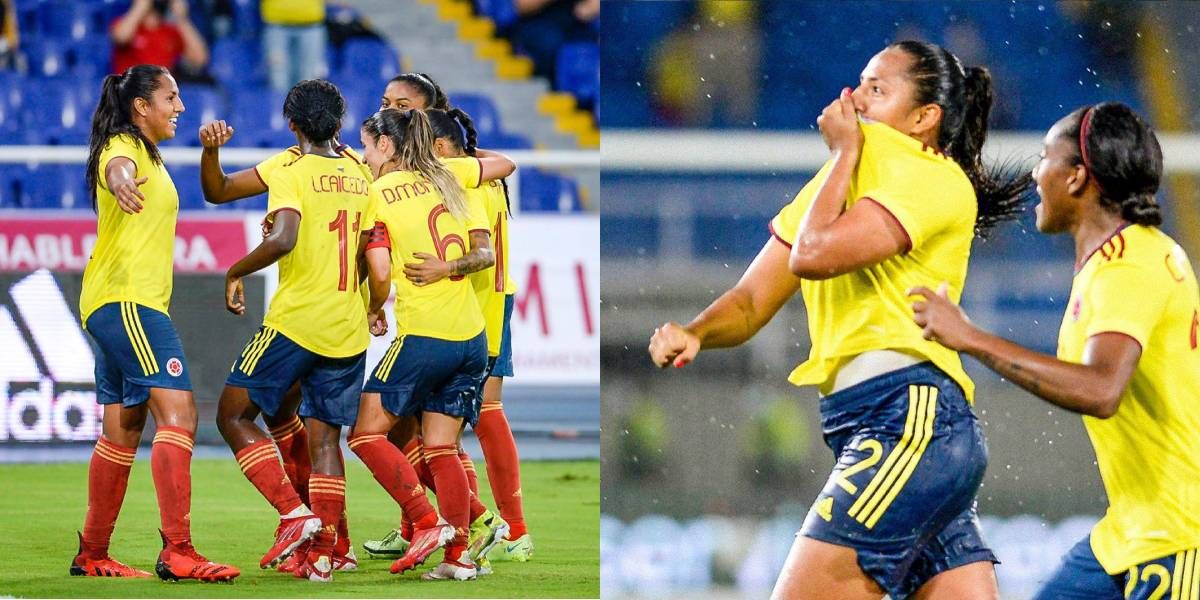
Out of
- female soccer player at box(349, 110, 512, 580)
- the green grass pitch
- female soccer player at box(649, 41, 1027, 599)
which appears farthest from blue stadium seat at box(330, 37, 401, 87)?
female soccer player at box(649, 41, 1027, 599)

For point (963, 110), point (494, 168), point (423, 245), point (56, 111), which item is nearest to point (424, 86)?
point (494, 168)

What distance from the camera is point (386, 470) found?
17.8 feet

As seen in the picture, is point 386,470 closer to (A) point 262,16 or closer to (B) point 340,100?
(B) point 340,100

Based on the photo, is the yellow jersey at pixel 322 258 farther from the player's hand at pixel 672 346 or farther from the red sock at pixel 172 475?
the player's hand at pixel 672 346

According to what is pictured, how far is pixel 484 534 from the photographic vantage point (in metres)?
5.66

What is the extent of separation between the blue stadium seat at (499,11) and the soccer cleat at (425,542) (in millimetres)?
9042

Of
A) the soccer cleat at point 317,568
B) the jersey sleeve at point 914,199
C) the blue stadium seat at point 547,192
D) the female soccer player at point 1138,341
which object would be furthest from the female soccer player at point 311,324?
the blue stadium seat at point 547,192

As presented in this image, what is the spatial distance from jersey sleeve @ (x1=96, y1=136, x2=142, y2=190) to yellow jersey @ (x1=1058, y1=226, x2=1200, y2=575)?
3338 millimetres

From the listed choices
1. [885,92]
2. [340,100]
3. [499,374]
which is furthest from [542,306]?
[885,92]

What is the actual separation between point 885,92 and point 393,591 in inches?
109

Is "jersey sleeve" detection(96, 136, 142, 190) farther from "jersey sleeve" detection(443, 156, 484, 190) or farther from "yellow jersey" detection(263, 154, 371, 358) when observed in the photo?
"jersey sleeve" detection(443, 156, 484, 190)

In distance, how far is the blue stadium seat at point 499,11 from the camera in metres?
13.9

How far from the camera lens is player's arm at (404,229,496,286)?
5.41m

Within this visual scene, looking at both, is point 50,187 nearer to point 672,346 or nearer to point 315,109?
point 315,109
